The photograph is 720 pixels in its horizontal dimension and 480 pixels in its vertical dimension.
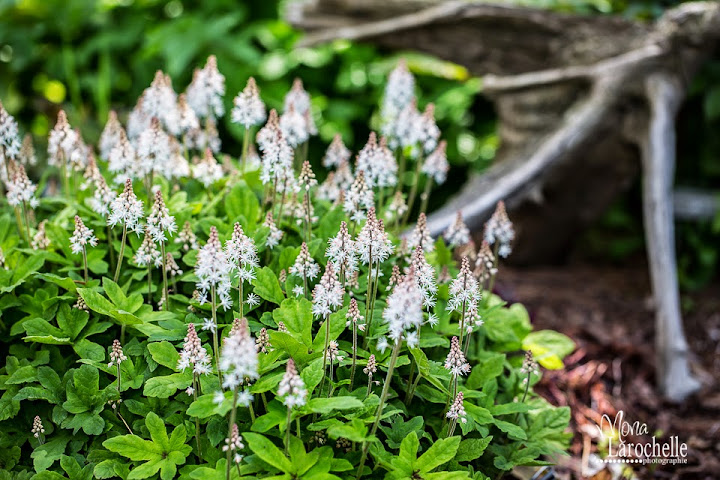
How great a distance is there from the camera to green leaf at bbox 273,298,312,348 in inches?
88.6

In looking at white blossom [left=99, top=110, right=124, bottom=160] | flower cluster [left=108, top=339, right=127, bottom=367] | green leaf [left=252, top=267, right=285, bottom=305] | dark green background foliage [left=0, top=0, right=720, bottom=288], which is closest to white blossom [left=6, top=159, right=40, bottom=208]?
white blossom [left=99, top=110, right=124, bottom=160]

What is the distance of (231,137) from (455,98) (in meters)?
2.05

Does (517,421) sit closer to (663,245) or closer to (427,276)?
(427,276)

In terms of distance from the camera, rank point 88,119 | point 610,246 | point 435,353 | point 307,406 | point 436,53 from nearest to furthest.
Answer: point 307,406
point 435,353
point 436,53
point 610,246
point 88,119

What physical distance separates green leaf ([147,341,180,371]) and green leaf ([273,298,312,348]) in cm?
35

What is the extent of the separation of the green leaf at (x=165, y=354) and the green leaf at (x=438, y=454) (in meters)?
0.84

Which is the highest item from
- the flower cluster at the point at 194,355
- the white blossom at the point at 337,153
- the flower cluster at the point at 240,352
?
the white blossom at the point at 337,153

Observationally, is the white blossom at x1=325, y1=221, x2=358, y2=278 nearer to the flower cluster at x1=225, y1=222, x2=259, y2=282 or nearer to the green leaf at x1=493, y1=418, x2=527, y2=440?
the flower cluster at x1=225, y1=222, x2=259, y2=282

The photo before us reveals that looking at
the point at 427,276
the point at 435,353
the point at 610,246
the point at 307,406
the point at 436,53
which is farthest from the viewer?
the point at 610,246

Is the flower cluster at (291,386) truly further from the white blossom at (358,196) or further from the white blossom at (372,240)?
the white blossom at (358,196)

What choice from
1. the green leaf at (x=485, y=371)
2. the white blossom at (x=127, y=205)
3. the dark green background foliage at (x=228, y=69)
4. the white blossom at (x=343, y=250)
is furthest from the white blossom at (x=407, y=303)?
the dark green background foliage at (x=228, y=69)

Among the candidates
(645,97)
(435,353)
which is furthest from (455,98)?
(435,353)

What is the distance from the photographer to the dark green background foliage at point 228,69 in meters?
5.55

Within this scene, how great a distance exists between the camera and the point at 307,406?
199 cm
